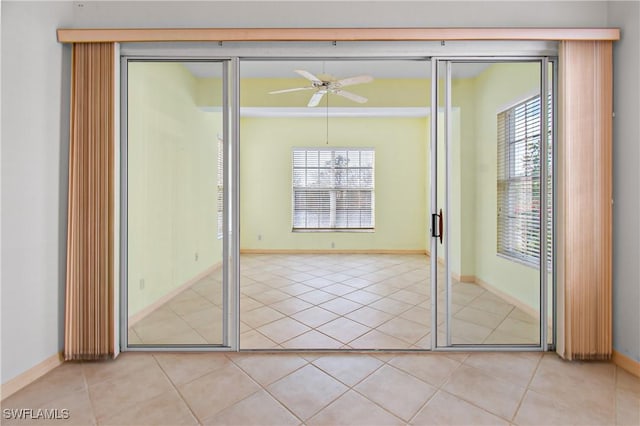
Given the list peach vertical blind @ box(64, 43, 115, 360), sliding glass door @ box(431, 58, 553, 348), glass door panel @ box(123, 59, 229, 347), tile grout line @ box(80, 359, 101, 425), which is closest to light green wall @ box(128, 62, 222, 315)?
glass door panel @ box(123, 59, 229, 347)

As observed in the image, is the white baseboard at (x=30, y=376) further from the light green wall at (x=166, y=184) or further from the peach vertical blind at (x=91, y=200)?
the light green wall at (x=166, y=184)

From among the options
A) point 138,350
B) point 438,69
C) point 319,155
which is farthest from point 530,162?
point 319,155

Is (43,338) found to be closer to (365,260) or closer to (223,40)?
(223,40)

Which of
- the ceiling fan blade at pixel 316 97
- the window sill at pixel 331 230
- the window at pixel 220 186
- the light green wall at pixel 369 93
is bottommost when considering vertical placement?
the window sill at pixel 331 230

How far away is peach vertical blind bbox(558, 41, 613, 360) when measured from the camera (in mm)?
2174

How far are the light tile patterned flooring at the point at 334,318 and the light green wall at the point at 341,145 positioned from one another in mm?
2532

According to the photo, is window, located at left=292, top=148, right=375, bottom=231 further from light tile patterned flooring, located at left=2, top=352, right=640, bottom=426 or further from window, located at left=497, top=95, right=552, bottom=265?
light tile patterned flooring, located at left=2, top=352, right=640, bottom=426

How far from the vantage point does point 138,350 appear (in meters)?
2.33

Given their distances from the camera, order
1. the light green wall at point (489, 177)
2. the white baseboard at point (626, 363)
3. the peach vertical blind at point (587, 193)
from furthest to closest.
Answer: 1. the light green wall at point (489, 177)
2. the peach vertical blind at point (587, 193)
3. the white baseboard at point (626, 363)

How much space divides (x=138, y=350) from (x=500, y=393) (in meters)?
2.51

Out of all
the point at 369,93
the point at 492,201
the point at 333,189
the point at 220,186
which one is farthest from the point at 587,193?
the point at 333,189

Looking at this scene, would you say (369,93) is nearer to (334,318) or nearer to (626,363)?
(334,318)

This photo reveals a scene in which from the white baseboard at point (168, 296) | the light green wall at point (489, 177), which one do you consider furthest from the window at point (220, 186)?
the light green wall at point (489, 177)

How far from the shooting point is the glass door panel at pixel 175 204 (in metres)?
2.38
